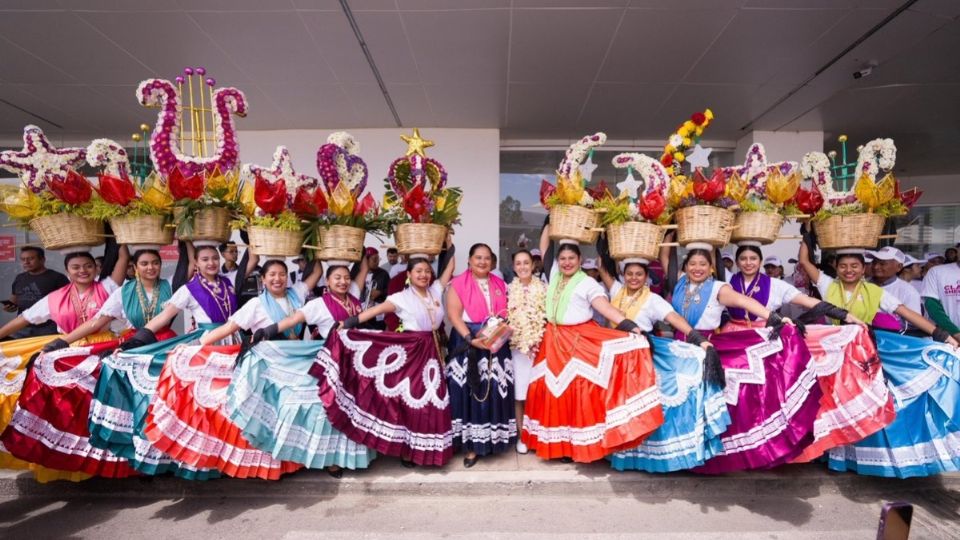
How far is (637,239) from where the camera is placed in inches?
143

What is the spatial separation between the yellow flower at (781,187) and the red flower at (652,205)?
2.79 feet

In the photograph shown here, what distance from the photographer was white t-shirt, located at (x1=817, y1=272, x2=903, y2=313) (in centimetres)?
378

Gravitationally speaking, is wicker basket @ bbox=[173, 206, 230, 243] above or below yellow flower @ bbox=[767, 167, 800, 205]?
below

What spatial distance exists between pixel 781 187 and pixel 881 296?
4.24 ft

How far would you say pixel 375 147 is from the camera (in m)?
7.99

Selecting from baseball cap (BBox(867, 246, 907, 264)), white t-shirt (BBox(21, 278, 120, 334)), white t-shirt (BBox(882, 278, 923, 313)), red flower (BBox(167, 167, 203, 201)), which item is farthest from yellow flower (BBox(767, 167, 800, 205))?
white t-shirt (BBox(21, 278, 120, 334))

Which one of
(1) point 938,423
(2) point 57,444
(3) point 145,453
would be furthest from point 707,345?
(2) point 57,444

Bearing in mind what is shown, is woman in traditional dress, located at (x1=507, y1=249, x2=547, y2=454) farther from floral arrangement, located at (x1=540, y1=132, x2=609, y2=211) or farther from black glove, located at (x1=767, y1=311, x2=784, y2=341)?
black glove, located at (x1=767, y1=311, x2=784, y2=341)

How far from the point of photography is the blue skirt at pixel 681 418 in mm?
3273

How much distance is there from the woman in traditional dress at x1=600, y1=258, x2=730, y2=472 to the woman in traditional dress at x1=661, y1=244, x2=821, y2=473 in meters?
0.18

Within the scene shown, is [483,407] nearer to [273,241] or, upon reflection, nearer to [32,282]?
[273,241]

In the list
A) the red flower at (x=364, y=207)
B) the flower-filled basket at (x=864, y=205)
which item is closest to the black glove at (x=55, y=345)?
the red flower at (x=364, y=207)

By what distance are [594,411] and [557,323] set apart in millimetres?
737

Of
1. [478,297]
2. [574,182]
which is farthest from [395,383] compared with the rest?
[574,182]
